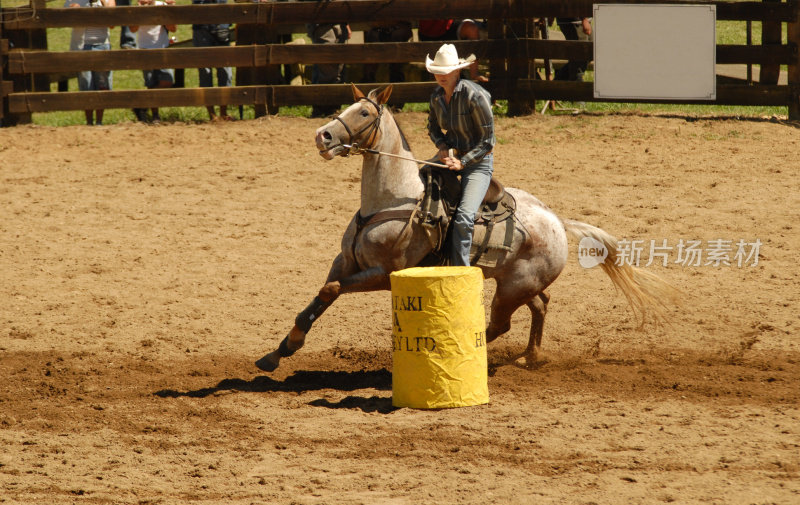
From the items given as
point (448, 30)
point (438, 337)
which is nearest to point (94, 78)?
point (448, 30)

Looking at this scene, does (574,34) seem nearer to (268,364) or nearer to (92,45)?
(92,45)

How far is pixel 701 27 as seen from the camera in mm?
14242

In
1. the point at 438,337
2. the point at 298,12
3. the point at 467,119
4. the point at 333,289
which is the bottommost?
the point at 438,337

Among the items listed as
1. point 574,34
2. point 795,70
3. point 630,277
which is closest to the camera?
point 630,277

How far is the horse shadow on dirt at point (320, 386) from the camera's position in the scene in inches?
297

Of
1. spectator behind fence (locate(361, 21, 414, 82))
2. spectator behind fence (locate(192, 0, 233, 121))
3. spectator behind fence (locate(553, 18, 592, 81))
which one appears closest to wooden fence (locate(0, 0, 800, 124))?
spectator behind fence (locate(192, 0, 233, 121))

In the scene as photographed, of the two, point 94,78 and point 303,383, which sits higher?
point 94,78

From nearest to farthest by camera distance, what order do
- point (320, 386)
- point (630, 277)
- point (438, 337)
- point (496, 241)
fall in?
point (438, 337) → point (496, 241) → point (320, 386) → point (630, 277)

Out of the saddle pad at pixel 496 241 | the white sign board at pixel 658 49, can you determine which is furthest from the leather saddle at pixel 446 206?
the white sign board at pixel 658 49

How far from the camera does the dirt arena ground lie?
19.9ft

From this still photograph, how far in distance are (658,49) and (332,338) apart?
24.9 feet

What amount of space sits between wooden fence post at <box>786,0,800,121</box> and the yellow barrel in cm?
878

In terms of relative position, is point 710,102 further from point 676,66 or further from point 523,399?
point 523,399

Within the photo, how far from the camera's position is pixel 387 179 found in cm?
771
